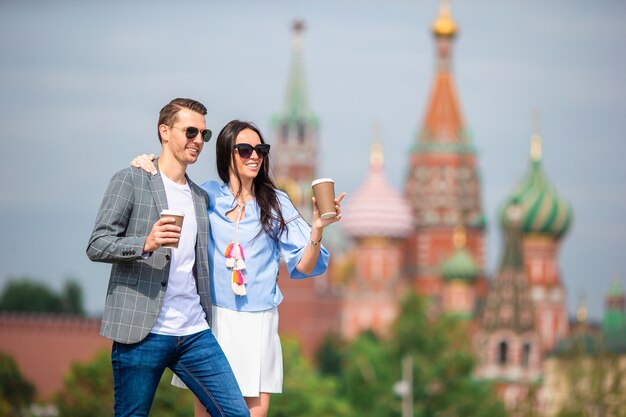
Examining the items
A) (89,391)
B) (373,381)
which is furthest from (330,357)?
(89,391)

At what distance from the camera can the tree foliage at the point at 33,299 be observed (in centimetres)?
8488

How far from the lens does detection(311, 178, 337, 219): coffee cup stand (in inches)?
246

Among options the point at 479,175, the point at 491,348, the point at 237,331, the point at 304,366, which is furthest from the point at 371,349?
the point at 237,331

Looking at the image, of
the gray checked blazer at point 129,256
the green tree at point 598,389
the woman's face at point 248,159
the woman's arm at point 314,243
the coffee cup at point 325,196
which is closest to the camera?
the gray checked blazer at point 129,256

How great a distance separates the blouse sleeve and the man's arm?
0.68 meters

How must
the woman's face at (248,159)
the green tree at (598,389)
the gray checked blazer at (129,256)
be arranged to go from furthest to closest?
the green tree at (598,389), the woman's face at (248,159), the gray checked blazer at (129,256)

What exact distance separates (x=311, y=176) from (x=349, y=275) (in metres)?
7.05

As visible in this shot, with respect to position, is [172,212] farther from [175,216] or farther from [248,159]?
[248,159]

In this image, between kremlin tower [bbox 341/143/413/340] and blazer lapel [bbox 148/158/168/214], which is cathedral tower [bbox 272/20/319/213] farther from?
blazer lapel [bbox 148/158/168/214]

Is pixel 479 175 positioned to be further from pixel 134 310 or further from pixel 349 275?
pixel 134 310

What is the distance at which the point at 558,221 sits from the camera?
254ft

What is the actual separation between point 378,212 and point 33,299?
1629 centimetres

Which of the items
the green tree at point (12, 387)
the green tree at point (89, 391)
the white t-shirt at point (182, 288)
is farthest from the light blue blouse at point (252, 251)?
the green tree at point (12, 387)

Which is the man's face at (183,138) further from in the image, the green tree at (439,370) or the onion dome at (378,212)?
Result: the onion dome at (378,212)
